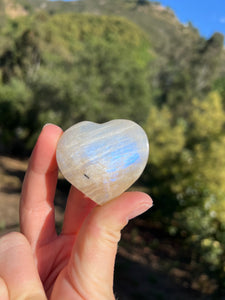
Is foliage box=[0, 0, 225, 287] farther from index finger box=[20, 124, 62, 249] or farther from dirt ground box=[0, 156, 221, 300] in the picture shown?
index finger box=[20, 124, 62, 249]

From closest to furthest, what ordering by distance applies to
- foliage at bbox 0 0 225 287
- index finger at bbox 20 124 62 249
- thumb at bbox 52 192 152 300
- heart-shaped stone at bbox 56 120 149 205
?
thumb at bbox 52 192 152 300 → heart-shaped stone at bbox 56 120 149 205 → index finger at bbox 20 124 62 249 → foliage at bbox 0 0 225 287

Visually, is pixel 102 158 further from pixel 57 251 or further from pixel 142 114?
pixel 142 114

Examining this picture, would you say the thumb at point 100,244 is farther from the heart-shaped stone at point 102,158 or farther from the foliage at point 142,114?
the foliage at point 142,114

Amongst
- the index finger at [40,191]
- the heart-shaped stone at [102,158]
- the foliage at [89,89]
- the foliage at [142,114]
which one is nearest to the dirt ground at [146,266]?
the foliage at [142,114]

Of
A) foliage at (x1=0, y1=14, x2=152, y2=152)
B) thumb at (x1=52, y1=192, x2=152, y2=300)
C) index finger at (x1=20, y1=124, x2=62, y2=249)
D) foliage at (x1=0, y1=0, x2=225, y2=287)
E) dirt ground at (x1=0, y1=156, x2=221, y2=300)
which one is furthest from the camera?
foliage at (x1=0, y1=14, x2=152, y2=152)

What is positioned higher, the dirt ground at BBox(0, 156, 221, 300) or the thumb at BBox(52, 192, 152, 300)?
the thumb at BBox(52, 192, 152, 300)

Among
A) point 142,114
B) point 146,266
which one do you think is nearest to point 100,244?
point 146,266

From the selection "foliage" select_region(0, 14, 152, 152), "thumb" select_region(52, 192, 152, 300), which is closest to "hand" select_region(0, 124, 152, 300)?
"thumb" select_region(52, 192, 152, 300)

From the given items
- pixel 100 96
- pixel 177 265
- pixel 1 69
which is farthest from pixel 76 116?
pixel 1 69

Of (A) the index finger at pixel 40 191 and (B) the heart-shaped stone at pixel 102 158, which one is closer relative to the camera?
(B) the heart-shaped stone at pixel 102 158
